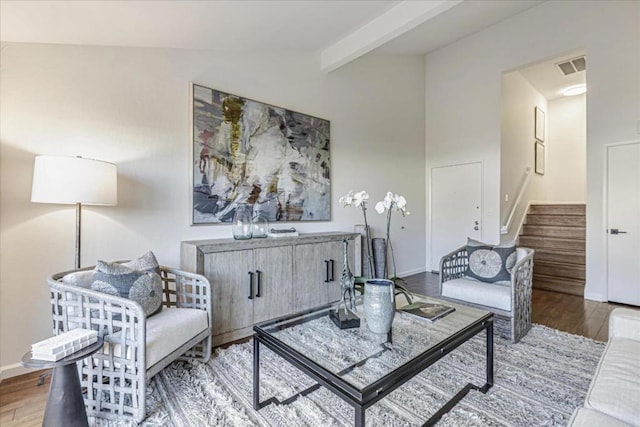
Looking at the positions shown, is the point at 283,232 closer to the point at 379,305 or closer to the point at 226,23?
the point at 379,305

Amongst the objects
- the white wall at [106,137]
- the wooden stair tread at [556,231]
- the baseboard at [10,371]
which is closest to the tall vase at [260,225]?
the white wall at [106,137]

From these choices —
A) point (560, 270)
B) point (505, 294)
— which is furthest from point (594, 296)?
point (505, 294)

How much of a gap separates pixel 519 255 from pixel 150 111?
11.8 ft

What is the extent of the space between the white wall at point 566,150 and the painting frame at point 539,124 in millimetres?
494

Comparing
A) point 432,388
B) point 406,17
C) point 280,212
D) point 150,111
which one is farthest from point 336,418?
point 406,17

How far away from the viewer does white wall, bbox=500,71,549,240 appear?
4973 mm

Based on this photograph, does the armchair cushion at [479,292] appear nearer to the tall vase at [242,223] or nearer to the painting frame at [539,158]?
the tall vase at [242,223]

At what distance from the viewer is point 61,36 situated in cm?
214

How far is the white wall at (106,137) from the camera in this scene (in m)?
2.10

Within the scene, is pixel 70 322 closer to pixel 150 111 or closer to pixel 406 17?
pixel 150 111

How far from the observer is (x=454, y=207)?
17.6 ft

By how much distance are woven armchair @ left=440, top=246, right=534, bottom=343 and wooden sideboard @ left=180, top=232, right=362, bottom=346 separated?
1.21 meters

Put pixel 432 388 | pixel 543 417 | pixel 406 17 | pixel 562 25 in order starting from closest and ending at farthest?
1. pixel 543 417
2. pixel 432 388
3. pixel 406 17
4. pixel 562 25

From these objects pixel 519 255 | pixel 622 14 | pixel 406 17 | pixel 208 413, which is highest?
pixel 622 14
